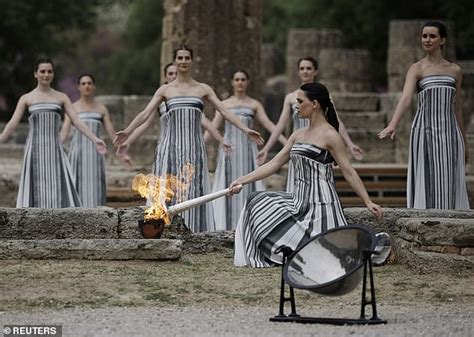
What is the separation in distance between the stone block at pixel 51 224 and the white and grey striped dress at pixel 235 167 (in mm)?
3971

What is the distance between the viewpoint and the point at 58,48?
42125 mm

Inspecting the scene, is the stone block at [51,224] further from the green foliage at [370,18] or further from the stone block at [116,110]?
the green foliage at [370,18]

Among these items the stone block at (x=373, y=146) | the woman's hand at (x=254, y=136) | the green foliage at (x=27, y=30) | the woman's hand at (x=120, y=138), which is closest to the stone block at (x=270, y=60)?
the green foliage at (x=27, y=30)

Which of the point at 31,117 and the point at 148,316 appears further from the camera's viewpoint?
the point at 31,117

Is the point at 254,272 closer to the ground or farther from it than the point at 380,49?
closer to the ground

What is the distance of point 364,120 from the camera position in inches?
1131

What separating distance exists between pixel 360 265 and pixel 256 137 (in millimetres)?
5287

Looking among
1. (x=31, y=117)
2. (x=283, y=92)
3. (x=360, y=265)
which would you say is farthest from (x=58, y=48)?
(x=360, y=265)

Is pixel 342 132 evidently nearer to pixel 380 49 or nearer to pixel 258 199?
pixel 258 199

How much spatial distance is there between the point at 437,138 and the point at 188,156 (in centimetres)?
251

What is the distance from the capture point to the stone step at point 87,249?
44.3 feet

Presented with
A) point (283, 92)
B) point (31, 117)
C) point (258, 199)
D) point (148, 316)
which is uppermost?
point (283, 92)

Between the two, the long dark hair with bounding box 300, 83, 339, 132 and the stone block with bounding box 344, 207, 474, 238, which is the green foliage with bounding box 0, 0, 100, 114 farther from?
the long dark hair with bounding box 300, 83, 339, 132

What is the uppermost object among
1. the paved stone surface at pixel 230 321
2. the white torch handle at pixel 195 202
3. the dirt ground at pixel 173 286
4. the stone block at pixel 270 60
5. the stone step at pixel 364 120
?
the stone block at pixel 270 60
